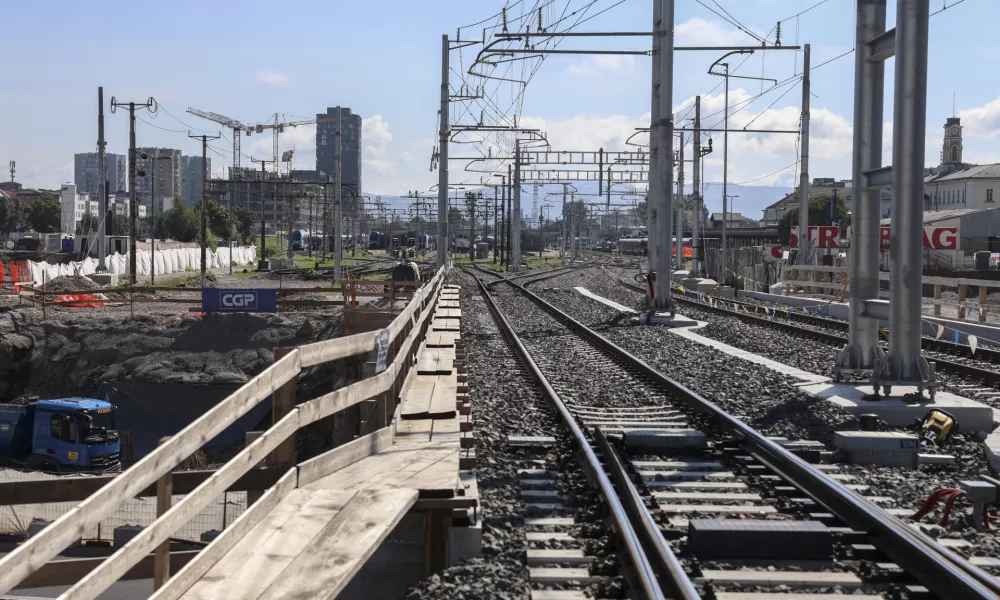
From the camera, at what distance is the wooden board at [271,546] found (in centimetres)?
439

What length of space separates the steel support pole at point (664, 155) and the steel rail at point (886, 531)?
600 inches

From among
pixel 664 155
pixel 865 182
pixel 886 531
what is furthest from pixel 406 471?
pixel 664 155

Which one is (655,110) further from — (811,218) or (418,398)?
(811,218)

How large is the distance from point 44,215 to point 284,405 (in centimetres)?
14077

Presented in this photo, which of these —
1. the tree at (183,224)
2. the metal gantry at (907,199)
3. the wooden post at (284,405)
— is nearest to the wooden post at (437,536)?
the wooden post at (284,405)

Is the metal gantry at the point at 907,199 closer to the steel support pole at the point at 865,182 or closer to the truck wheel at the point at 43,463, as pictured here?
the steel support pole at the point at 865,182

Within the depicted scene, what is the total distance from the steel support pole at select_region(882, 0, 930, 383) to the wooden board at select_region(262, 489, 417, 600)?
7.80 metres

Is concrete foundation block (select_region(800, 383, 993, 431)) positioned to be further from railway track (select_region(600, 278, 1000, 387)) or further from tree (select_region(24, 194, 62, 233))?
tree (select_region(24, 194, 62, 233))

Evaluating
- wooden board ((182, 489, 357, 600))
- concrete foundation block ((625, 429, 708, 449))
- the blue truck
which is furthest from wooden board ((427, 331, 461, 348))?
the blue truck

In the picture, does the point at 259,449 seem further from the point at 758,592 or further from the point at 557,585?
the point at 758,592

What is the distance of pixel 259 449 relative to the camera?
5230mm

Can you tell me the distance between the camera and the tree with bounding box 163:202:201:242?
115 meters

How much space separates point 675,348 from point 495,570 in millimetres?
13756

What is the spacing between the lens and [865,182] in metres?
13.1
